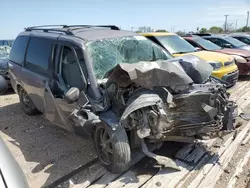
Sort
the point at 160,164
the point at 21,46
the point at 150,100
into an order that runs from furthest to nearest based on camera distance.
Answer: the point at 21,46 < the point at 160,164 < the point at 150,100

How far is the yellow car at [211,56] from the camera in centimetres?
651

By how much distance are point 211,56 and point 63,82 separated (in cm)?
472

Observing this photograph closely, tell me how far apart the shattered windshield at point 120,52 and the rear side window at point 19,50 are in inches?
85.5

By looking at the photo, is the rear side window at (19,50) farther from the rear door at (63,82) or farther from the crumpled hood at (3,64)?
the crumpled hood at (3,64)

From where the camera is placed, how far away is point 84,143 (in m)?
4.23

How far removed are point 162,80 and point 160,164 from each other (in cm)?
121

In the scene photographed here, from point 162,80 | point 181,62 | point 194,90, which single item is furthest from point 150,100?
point 181,62

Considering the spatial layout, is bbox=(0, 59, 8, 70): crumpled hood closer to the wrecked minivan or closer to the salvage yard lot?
the salvage yard lot

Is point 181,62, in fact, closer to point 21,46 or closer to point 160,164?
point 160,164

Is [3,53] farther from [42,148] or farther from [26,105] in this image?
[42,148]

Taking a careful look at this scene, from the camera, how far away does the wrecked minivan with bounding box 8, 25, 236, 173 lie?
3.09 meters

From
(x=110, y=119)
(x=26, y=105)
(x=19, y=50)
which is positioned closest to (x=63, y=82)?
(x=110, y=119)

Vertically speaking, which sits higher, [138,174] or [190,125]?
[190,125]

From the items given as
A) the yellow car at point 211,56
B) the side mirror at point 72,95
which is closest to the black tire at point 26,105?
the side mirror at point 72,95
